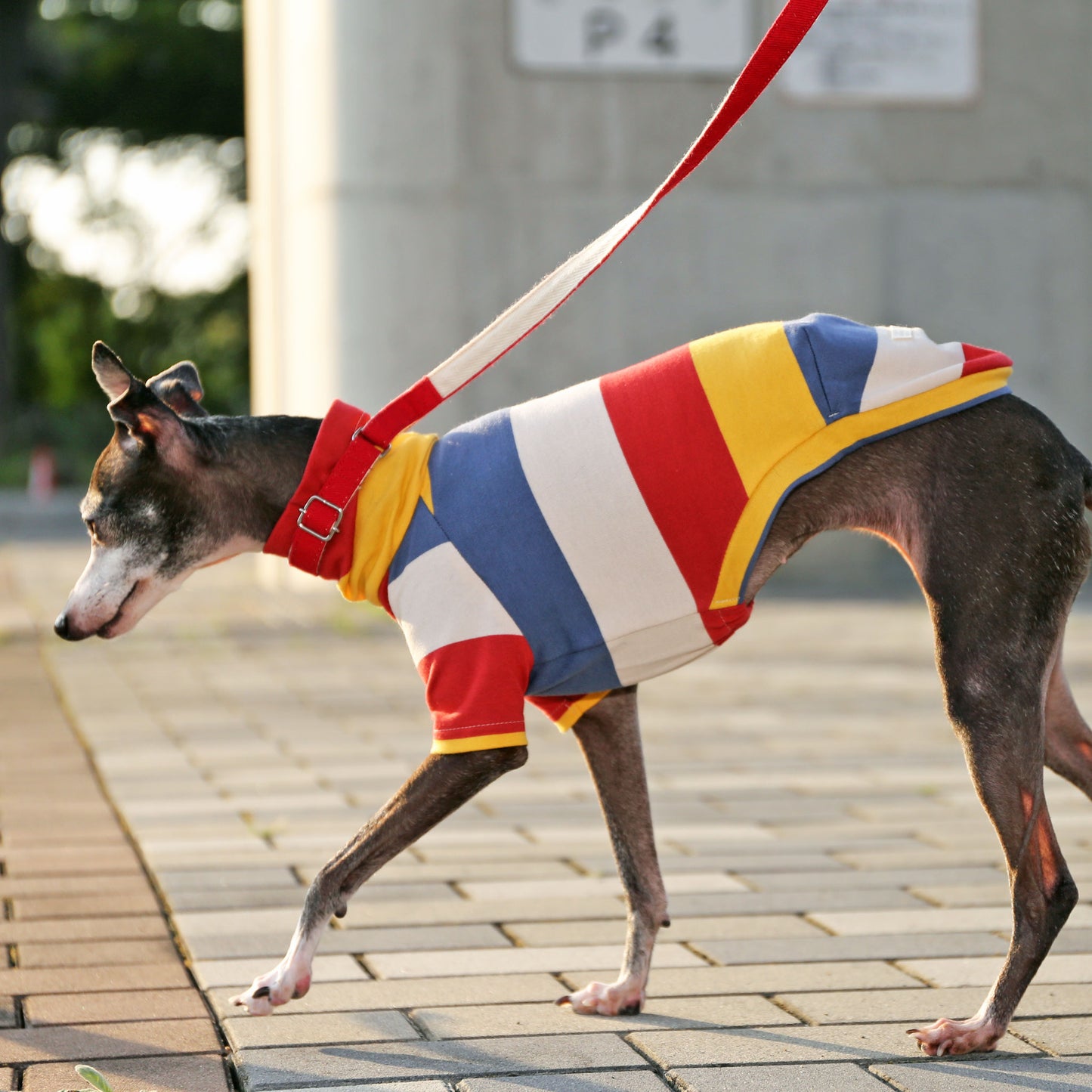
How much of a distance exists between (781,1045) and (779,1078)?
221 millimetres

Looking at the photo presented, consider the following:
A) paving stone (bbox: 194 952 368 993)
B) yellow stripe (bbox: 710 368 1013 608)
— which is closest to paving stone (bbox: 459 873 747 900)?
paving stone (bbox: 194 952 368 993)

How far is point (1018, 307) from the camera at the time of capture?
44.1 ft

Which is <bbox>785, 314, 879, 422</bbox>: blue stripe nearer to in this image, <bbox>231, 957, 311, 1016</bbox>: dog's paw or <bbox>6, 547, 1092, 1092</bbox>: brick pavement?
<bbox>6, 547, 1092, 1092</bbox>: brick pavement

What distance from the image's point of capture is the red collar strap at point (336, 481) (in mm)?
3545

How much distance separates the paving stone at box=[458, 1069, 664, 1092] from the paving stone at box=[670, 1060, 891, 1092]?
0.06 m

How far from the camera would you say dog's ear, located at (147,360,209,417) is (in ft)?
13.0

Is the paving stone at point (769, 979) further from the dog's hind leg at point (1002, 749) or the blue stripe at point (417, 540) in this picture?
the blue stripe at point (417, 540)

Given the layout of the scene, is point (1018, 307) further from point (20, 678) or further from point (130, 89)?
point (130, 89)

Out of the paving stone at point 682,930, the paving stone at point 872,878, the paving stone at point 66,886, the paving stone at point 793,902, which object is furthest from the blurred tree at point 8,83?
the paving stone at point 682,930

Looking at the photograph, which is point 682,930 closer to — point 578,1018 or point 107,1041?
point 578,1018

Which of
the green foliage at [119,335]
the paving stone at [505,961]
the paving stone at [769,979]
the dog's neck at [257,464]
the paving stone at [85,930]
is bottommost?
the green foliage at [119,335]

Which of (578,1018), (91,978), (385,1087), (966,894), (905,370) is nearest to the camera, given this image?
(385,1087)

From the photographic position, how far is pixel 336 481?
11.6 feet

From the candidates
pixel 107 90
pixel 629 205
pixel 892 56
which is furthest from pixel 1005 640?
pixel 107 90
